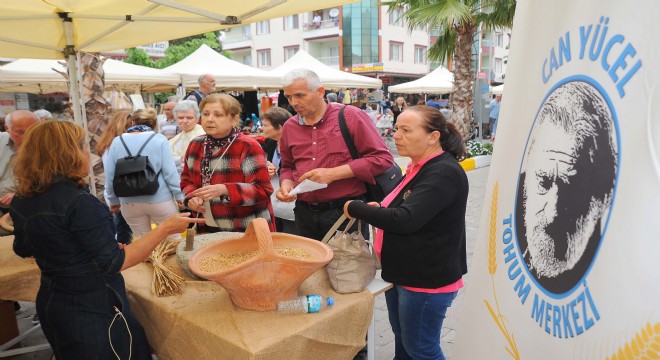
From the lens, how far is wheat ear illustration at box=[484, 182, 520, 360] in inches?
45.5

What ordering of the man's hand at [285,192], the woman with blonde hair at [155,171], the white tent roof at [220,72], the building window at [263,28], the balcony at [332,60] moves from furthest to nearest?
the building window at [263,28], the balcony at [332,60], the white tent roof at [220,72], the woman with blonde hair at [155,171], the man's hand at [285,192]

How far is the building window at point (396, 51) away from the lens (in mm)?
37969

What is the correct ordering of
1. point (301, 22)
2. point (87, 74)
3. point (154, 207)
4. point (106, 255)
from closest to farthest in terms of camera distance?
point (106, 255) < point (154, 207) < point (87, 74) < point (301, 22)

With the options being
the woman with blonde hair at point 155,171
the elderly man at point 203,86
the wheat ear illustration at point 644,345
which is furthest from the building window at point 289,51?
the wheat ear illustration at point 644,345

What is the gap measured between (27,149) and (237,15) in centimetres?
191

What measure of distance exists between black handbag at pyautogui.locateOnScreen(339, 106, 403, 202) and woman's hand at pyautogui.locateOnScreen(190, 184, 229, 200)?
0.80 metres

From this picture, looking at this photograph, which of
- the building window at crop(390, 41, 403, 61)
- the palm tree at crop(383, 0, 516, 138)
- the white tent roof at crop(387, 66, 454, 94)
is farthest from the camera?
the building window at crop(390, 41, 403, 61)

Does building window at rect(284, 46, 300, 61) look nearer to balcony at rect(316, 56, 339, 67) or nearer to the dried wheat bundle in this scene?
balcony at rect(316, 56, 339, 67)

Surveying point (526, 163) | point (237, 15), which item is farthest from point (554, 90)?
point (237, 15)

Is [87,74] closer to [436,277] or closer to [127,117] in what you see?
[127,117]

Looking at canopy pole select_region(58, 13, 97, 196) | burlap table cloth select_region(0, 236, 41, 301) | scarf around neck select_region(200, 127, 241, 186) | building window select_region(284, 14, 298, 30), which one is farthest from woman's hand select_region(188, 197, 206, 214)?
building window select_region(284, 14, 298, 30)

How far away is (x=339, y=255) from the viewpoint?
2.12 metres

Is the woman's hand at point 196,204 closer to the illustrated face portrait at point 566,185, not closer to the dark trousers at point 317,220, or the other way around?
the dark trousers at point 317,220

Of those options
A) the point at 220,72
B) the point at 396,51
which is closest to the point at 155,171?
the point at 220,72
